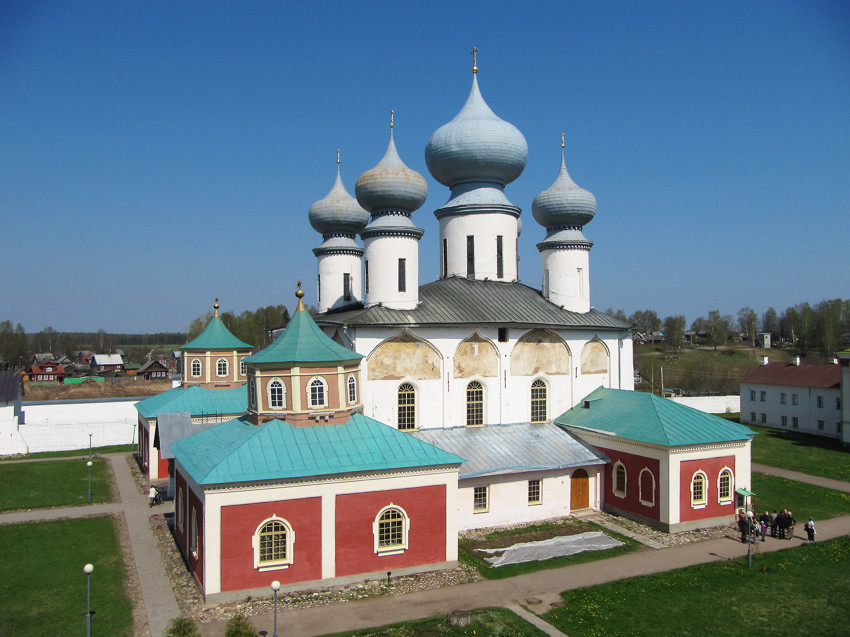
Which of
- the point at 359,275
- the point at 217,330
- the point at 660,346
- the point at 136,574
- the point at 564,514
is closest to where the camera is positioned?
the point at 136,574

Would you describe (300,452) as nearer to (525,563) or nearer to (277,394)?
(277,394)

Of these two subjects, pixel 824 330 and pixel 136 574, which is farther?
pixel 824 330

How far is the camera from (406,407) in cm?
1831

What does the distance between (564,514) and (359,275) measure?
1120 centimetres

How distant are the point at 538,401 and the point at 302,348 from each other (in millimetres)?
8430

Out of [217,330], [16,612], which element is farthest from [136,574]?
[217,330]

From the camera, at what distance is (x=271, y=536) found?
41.7 feet

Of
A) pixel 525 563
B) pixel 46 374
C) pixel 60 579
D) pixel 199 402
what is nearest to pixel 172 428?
pixel 60 579

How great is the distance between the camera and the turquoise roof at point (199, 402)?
24875 millimetres

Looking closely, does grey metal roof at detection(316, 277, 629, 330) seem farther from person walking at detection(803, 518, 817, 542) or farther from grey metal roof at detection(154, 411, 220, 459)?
person walking at detection(803, 518, 817, 542)

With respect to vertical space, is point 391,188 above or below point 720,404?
above

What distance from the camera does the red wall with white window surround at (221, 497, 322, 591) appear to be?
12.3 meters

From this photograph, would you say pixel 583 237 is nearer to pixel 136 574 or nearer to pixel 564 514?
pixel 564 514

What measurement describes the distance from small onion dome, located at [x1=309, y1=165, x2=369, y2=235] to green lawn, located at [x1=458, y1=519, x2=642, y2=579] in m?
12.4
